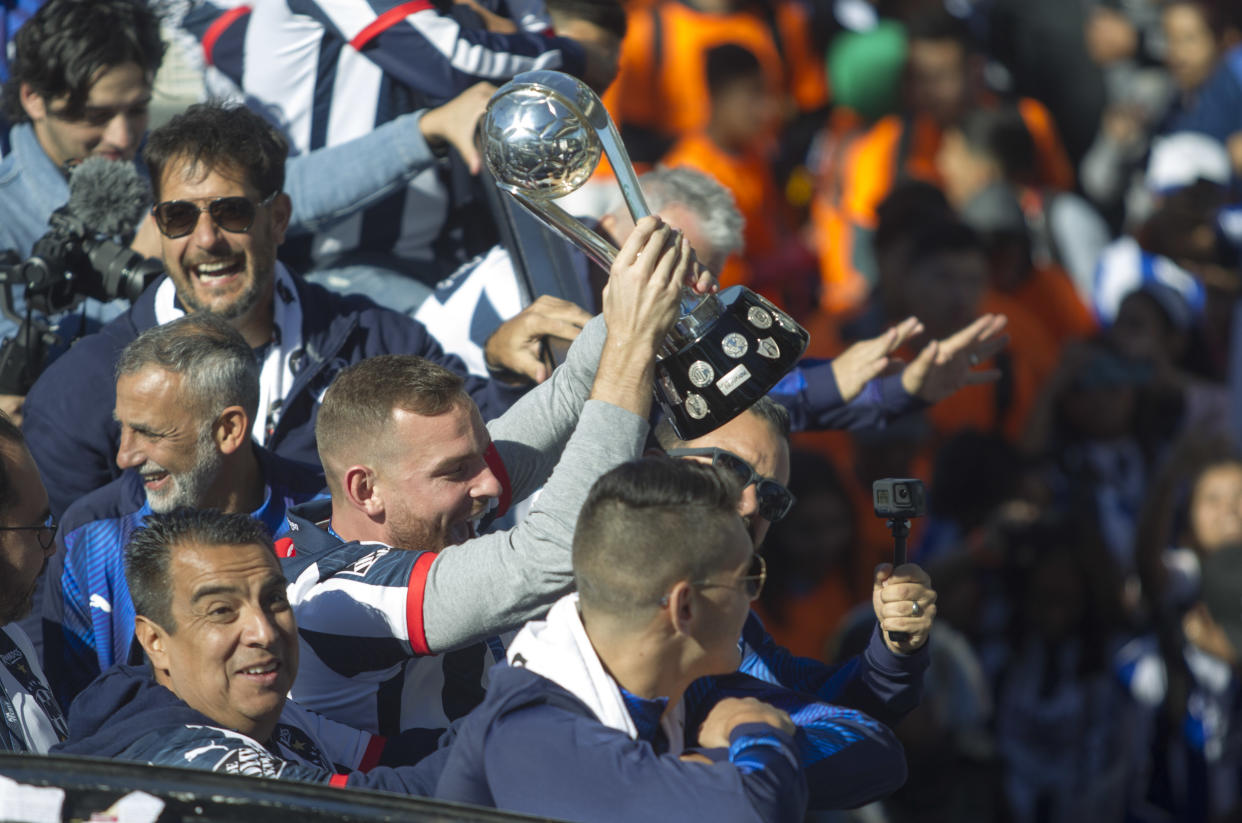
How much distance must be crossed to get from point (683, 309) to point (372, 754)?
93 cm

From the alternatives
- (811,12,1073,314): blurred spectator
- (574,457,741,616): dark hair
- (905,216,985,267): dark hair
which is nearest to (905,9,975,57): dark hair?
(811,12,1073,314): blurred spectator

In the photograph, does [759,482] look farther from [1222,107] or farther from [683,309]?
[1222,107]

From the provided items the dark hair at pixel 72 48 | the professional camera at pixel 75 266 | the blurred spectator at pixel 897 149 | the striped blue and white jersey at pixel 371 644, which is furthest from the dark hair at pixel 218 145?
the blurred spectator at pixel 897 149

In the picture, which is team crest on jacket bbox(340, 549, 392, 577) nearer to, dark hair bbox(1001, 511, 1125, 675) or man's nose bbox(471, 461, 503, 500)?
man's nose bbox(471, 461, 503, 500)

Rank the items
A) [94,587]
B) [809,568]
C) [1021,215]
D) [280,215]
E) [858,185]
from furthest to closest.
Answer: [858,185] → [1021,215] → [809,568] → [280,215] → [94,587]

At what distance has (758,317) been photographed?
3111 millimetres

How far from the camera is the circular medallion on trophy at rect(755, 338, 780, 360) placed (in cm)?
307

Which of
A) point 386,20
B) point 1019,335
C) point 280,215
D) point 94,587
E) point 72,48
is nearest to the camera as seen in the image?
point 94,587

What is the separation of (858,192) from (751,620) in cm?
453

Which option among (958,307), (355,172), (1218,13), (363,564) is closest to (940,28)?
(1218,13)

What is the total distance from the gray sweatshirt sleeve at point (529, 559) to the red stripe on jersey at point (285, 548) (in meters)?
0.43

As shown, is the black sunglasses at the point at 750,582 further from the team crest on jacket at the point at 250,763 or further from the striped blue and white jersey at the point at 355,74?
the striped blue and white jersey at the point at 355,74

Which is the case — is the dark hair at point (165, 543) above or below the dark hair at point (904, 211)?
above

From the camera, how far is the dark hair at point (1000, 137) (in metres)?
8.12
